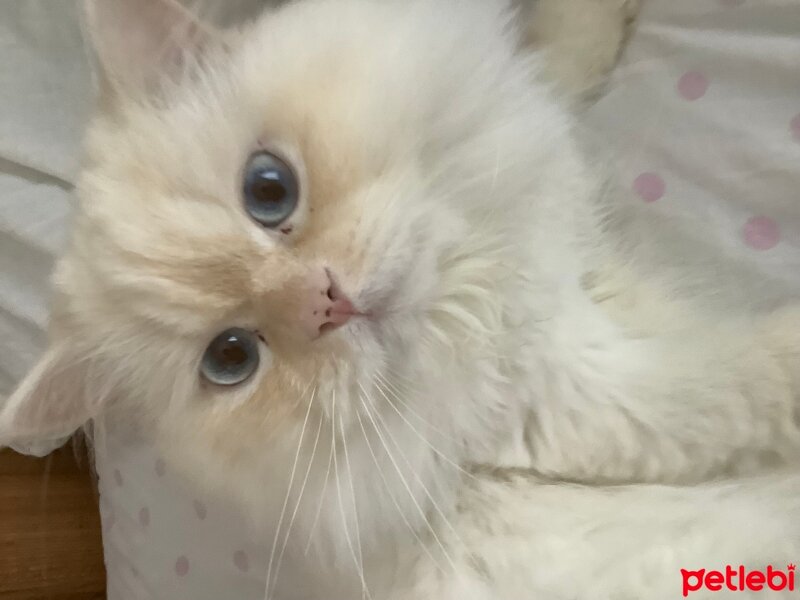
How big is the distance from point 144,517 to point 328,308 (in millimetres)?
888

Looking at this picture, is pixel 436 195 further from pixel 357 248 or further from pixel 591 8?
pixel 591 8

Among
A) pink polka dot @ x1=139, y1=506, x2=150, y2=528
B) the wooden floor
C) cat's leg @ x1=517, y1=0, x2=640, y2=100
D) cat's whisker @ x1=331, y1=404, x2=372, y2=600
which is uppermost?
cat's leg @ x1=517, y1=0, x2=640, y2=100

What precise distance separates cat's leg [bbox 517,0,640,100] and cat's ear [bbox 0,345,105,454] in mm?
793

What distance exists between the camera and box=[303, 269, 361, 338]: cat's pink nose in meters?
0.76

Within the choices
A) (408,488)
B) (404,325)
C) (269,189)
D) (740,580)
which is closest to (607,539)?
(740,580)

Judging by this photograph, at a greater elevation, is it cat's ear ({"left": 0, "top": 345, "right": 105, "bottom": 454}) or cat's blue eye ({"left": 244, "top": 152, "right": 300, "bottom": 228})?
cat's blue eye ({"left": 244, "top": 152, "right": 300, "bottom": 228})

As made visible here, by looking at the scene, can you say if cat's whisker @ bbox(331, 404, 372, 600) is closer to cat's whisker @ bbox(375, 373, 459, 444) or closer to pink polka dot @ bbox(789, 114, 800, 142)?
cat's whisker @ bbox(375, 373, 459, 444)

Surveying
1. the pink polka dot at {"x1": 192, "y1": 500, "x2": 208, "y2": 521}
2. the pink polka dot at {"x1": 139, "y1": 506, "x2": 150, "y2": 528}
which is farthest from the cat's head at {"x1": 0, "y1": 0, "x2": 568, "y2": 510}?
the pink polka dot at {"x1": 139, "y1": 506, "x2": 150, "y2": 528}

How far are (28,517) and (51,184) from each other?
72 cm

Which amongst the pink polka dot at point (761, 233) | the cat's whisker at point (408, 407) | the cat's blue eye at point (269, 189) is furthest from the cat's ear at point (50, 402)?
the pink polka dot at point (761, 233)

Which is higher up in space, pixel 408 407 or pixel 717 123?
pixel 717 123

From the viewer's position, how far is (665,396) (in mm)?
873

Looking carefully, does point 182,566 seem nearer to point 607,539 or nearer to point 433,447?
point 433,447

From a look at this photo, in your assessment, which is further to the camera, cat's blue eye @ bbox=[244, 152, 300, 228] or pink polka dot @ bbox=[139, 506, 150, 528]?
pink polka dot @ bbox=[139, 506, 150, 528]
